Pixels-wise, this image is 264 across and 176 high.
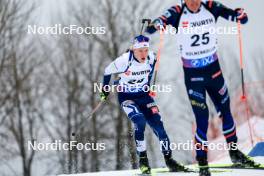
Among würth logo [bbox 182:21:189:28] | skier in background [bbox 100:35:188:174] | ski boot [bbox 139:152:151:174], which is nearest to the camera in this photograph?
würth logo [bbox 182:21:189:28]

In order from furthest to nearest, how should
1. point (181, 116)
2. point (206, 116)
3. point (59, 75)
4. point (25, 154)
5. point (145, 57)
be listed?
point (181, 116) < point (59, 75) < point (25, 154) < point (145, 57) < point (206, 116)

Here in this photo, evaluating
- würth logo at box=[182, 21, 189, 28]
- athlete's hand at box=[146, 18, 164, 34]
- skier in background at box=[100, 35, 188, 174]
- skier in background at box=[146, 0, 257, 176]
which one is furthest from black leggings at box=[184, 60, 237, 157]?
skier in background at box=[100, 35, 188, 174]

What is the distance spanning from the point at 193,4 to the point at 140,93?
97.9 inches

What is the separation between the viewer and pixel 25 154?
1060 inches

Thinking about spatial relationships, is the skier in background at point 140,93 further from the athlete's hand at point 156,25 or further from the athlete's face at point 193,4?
the athlete's face at point 193,4

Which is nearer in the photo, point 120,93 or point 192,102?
point 192,102

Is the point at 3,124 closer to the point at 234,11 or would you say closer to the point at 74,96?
the point at 74,96

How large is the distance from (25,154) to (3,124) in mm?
2125

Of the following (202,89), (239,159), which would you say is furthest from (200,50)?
Answer: (239,159)

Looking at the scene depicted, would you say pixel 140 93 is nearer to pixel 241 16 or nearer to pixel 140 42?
pixel 140 42

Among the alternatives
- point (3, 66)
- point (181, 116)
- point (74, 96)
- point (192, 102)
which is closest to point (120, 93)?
point (192, 102)

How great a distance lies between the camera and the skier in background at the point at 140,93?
887cm

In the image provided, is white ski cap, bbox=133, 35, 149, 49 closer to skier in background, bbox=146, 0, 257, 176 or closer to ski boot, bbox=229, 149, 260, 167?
skier in background, bbox=146, 0, 257, 176

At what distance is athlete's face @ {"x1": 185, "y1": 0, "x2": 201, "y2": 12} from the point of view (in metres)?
7.09
